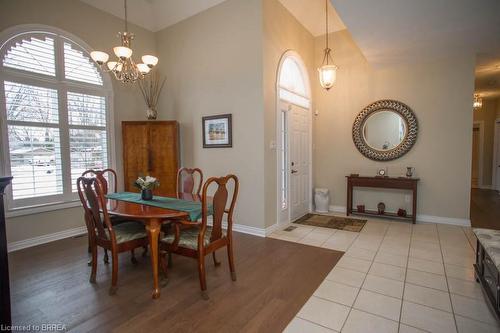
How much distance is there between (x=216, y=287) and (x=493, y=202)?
22.7 feet

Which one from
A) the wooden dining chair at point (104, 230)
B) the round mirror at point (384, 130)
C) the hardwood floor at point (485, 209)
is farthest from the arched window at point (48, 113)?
the hardwood floor at point (485, 209)

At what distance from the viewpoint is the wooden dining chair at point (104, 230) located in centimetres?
224

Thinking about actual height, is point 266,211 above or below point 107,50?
below

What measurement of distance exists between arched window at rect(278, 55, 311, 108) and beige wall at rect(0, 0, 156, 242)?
258cm

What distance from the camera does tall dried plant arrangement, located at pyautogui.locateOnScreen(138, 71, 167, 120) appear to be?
483 cm

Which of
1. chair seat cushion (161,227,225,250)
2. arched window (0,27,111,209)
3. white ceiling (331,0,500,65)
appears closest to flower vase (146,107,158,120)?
arched window (0,27,111,209)

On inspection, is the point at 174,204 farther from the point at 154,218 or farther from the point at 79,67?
the point at 79,67

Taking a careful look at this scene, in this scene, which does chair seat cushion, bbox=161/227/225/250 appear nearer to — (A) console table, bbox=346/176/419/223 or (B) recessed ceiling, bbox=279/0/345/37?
(A) console table, bbox=346/176/419/223

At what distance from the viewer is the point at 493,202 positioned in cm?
601

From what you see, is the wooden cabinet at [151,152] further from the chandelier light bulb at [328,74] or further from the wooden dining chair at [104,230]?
the chandelier light bulb at [328,74]

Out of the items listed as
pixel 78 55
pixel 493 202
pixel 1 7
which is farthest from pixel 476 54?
pixel 1 7

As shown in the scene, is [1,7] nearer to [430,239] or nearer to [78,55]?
[78,55]

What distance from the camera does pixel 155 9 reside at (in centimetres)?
475

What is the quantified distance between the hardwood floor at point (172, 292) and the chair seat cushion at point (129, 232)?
1.47ft
